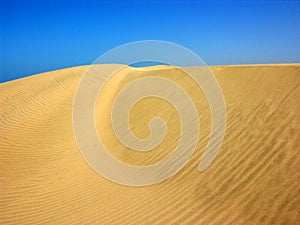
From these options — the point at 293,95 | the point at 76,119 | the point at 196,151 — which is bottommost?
the point at 76,119

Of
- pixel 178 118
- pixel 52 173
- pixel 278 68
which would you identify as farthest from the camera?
pixel 278 68

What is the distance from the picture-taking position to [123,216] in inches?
201

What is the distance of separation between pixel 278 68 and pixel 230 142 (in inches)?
202

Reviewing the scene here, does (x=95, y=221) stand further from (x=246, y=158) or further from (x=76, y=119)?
(x=76, y=119)

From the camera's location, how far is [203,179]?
225 inches

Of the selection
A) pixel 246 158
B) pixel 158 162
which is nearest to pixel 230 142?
pixel 246 158

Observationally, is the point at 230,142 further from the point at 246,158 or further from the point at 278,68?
the point at 278,68

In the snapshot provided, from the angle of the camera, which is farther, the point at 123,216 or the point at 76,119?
the point at 76,119

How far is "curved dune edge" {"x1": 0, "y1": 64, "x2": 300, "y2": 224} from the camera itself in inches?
186

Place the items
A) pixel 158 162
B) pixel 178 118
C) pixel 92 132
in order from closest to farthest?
1. pixel 158 162
2. pixel 178 118
3. pixel 92 132

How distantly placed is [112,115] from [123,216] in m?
7.63

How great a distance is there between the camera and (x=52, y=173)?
25.2 feet

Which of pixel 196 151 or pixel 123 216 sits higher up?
pixel 196 151

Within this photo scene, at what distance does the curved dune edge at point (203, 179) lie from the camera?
4.71 m
